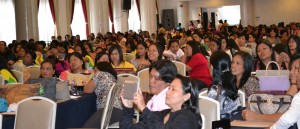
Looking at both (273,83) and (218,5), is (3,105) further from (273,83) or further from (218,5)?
(218,5)

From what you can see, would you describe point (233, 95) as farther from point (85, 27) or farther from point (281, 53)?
point (85, 27)

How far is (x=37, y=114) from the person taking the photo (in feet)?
17.7

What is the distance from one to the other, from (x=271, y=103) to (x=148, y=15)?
2212 centimetres

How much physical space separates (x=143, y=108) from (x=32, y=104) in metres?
1.85

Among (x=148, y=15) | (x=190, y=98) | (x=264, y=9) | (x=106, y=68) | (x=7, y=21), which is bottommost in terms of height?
(x=190, y=98)

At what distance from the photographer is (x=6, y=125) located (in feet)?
18.1

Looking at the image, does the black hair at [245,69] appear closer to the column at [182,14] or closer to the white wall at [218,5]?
the white wall at [218,5]

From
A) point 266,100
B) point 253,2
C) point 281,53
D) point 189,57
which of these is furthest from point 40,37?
point 253,2

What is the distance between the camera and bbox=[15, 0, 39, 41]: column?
53.8 ft

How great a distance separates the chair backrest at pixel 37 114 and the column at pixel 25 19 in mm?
11338

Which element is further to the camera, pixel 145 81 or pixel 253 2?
pixel 253 2

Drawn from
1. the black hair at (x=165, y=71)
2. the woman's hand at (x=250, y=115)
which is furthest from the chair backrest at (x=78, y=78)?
the woman's hand at (x=250, y=115)

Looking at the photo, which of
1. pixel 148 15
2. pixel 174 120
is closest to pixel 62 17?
pixel 148 15

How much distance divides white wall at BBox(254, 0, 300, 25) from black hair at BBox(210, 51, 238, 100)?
26096 mm
